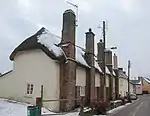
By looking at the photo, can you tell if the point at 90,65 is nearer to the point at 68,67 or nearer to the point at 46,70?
the point at 68,67

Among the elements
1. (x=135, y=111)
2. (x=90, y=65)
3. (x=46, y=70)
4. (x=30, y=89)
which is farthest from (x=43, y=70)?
(x=135, y=111)

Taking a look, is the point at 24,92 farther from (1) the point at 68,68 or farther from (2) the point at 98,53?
(2) the point at 98,53

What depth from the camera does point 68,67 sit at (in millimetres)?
25672

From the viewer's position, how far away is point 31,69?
25922 millimetres

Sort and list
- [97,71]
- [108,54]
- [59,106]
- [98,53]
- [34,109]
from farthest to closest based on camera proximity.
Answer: [108,54]
[98,53]
[97,71]
[59,106]
[34,109]

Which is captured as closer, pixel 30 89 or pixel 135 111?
pixel 30 89

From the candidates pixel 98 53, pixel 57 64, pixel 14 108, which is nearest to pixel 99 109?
pixel 57 64

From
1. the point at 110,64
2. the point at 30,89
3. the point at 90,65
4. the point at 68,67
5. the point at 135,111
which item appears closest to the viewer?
the point at 68,67

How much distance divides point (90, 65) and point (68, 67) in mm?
7960

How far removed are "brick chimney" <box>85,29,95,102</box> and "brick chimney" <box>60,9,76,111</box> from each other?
6338 mm

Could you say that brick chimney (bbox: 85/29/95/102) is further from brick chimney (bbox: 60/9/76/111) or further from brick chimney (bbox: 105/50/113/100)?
brick chimney (bbox: 105/50/113/100)

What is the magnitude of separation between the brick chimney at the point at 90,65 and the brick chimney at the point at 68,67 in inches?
250

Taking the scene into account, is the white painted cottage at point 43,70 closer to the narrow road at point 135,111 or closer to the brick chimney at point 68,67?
the brick chimney at point 68,67

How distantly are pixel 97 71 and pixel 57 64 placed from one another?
1314 centimetres
